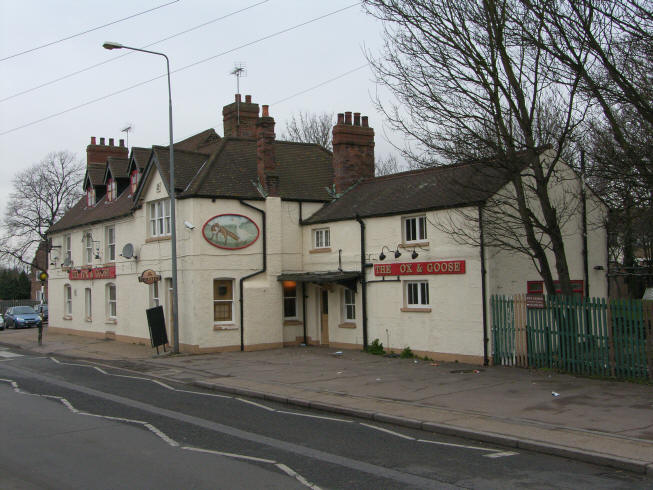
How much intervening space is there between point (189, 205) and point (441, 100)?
10890 mm

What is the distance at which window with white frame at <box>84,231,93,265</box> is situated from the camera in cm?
3169

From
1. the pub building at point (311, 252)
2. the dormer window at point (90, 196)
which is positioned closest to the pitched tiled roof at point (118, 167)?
the pub building at point (311, 252)

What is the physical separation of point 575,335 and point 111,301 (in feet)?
70.2

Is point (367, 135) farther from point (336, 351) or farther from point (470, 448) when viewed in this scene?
point (470, 448)

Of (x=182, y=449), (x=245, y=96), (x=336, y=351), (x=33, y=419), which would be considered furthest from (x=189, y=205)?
(x=182, y=449)

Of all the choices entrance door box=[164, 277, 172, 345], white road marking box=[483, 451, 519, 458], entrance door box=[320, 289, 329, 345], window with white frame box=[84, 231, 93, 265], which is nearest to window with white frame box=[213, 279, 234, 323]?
entrance door box=[164, 277, 172, 345]

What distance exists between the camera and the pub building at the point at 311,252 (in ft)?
61.7

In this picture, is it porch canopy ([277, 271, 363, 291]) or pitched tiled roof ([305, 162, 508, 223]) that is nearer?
pitched tiled roof ([305, 162, 508, 223])

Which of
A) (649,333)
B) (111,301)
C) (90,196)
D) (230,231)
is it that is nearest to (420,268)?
(649,333)

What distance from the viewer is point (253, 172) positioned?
2544 centimetres

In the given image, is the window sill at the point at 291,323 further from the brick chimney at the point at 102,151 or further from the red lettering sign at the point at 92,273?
the brick chimney at the point at 102,151

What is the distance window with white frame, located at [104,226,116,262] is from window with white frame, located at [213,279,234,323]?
8.37 metres

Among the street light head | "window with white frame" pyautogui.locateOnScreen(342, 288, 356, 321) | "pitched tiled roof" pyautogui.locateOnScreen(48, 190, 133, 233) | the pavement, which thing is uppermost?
the street light head

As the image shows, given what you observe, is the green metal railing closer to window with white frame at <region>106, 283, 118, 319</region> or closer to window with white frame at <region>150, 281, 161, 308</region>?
window with white frame at <region>150, 281, 161, 308</region>
